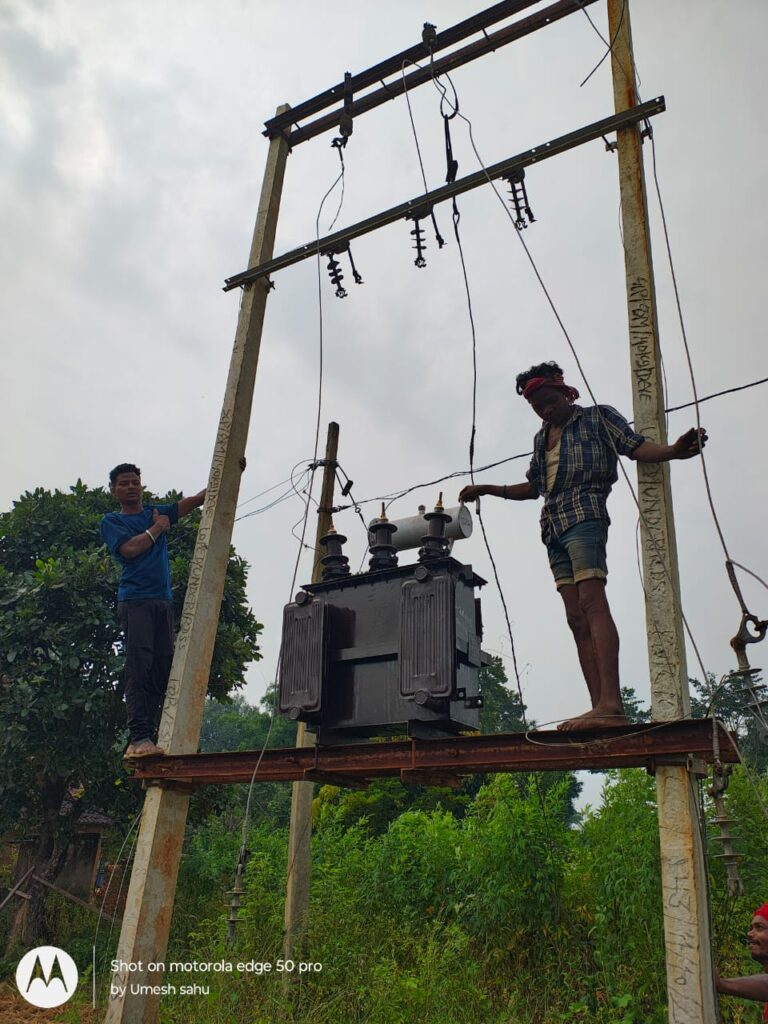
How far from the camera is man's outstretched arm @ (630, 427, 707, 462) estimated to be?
418 centimetres

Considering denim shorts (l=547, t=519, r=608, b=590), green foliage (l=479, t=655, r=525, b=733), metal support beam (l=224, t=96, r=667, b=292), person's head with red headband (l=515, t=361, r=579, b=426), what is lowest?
denim shorts (l=547, t=519, r=608, b=590)

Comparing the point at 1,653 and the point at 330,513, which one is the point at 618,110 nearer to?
the point at 330,513

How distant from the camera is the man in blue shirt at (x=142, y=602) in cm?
580

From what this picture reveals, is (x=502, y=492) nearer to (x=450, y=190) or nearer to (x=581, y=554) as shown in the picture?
(x=581, y=554)

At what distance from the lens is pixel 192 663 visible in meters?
5.79

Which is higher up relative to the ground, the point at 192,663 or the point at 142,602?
the point at 142,602

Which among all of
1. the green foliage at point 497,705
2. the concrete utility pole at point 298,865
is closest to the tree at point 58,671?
the concrete utility pole at point 298,865

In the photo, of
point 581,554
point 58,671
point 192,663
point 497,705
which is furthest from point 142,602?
point 497,705

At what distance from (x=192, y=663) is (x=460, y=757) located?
2.35 m

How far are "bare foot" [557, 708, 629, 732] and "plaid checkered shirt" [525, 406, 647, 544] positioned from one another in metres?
1.06

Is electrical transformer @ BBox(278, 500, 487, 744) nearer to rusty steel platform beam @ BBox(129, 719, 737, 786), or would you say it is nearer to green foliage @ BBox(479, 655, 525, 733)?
rusty steel platform beam @ BBox(129, 719, 737, 786)

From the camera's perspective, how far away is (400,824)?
36.6 ft

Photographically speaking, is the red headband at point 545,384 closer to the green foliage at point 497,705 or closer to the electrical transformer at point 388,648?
the electrical transformer at point 388,648

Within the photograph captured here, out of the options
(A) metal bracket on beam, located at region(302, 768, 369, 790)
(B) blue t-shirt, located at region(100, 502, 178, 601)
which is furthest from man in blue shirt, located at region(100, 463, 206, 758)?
(A) metal bracket on beam, located at region(302, 768, 369, 790)
